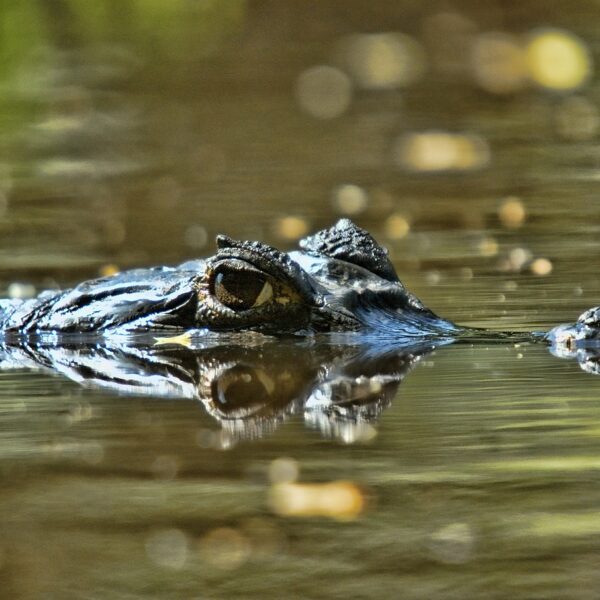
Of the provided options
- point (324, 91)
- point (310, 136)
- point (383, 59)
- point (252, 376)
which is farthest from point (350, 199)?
point (383, 59)

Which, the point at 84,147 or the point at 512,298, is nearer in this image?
the point at 512,298

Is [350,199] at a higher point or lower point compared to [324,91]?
lower

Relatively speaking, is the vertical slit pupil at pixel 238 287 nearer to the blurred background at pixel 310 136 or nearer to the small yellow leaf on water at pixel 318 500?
the blurred background at pixel 310 136

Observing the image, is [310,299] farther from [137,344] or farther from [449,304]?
[449,304]

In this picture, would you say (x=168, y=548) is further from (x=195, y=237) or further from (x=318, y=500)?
(x=195, y=237)

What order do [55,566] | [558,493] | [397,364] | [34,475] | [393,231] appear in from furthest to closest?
[393,231], [397,364], [34,475], [558,493], [55,566]

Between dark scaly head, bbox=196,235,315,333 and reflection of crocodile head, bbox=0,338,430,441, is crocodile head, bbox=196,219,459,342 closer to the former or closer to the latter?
dark scaly head, bbox=196,235,315,333

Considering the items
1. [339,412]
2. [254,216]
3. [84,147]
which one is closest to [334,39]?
[84,147]
